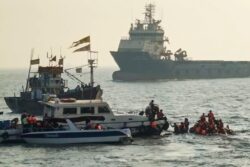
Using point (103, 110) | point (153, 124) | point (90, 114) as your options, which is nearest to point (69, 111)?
point (90, 114)

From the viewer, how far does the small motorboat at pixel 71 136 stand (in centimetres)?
4375

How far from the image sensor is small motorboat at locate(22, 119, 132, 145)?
4375cm

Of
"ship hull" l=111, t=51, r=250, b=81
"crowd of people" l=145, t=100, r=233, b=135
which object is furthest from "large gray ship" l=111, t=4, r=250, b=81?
"crowd of people" l=145, t=100, r=233, b=135

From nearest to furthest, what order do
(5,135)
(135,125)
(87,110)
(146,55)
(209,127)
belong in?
(5,135), (87,110), (135,125), (209,127), (146,55)

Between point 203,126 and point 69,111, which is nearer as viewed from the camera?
point 69,111

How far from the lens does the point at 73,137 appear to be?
43844 mm

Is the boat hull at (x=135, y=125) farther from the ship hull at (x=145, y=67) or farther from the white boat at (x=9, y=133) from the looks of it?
the ship hull at (x=145, y=67)

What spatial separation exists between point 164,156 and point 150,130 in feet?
24.1

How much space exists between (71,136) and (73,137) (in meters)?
0.16

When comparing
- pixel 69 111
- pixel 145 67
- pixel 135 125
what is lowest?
pixel 135 125

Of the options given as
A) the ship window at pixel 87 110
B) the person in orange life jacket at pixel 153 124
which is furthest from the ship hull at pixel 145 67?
the ship window at pixel 87 110

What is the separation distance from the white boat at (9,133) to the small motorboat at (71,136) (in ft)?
2.38

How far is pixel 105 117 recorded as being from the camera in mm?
46469

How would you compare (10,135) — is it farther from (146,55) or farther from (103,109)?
(146,55)
